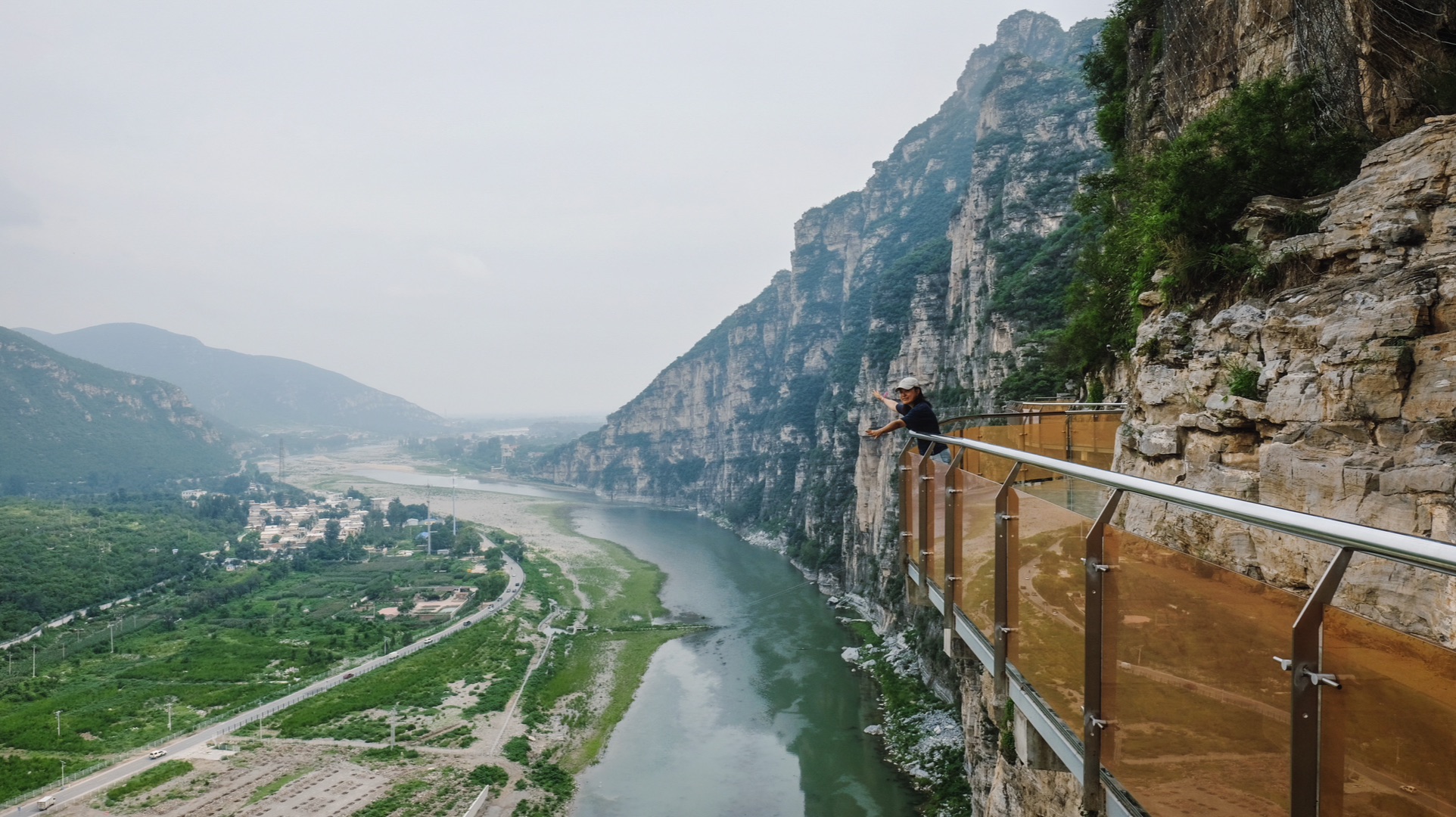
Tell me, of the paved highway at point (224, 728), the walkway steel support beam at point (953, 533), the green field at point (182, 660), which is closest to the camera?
the walkway steel support beam at point (953, 533)

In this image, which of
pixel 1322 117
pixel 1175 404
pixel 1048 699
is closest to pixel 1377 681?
pixel 1048 699

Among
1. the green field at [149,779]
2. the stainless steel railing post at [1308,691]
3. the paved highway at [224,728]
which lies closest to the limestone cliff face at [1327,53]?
the stainless steel railing post at [1308,691]

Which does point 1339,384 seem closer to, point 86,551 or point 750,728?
point 750,728

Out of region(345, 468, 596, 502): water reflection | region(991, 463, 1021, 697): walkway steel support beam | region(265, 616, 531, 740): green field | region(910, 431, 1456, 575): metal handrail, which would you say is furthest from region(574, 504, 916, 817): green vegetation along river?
region(345, 468, 596, 502): water reflection

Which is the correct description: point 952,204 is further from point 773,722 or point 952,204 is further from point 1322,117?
point 1322,117

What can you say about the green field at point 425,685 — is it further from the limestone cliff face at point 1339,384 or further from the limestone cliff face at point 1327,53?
the limestone cliff face at point 1327,53

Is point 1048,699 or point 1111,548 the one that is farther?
point 1048,699
